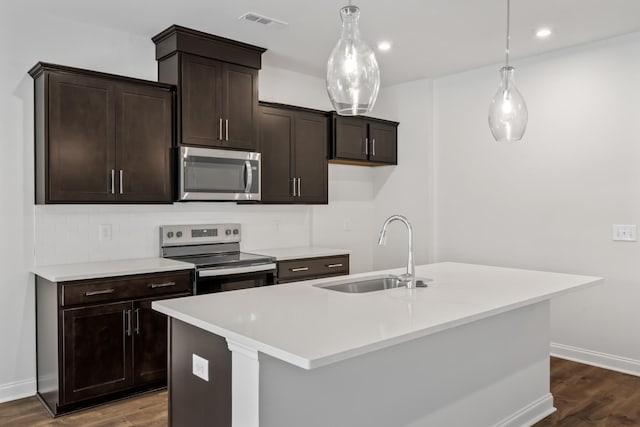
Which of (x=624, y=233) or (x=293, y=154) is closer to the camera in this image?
(x=624, y=233)

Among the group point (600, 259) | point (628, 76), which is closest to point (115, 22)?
point (628, 76)

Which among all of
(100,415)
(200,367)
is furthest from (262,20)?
(100,415)

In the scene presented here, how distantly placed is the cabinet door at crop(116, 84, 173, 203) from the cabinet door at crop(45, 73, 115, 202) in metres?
0.07

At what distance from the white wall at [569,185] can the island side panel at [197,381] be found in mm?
3310

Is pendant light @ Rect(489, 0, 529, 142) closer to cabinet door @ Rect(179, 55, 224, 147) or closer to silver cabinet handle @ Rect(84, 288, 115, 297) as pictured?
cabinet door @ Rect(179, 55, 224, 147)

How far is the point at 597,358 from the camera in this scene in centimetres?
401

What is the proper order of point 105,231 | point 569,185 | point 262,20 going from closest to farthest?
point 262,20 < point 105,231 < point 569,185

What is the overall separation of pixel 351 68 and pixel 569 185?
2.89m

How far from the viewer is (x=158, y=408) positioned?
3119mm

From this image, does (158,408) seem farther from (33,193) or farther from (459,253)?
(459,253)

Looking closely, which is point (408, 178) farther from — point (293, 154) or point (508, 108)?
point (508, 108)

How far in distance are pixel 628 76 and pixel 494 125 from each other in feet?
6.16

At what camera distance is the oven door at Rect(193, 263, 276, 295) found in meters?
3.55

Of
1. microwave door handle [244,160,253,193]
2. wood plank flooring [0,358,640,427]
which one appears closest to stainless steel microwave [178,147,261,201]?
microwave door handle [244,160,253,193]
